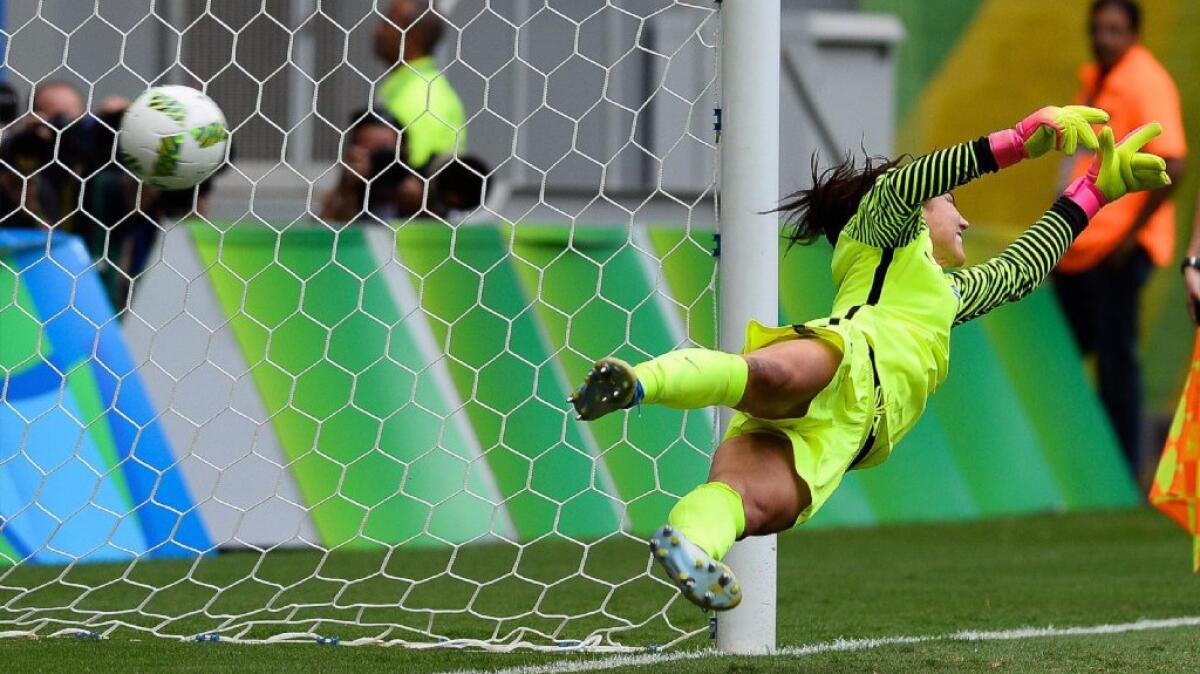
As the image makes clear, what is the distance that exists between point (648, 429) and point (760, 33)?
301 centimetres

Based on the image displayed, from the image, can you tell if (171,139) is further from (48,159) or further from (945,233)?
(945,233)

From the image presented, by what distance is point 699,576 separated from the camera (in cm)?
366

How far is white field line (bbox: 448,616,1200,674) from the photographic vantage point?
4543mm

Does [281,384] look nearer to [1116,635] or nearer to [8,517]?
[8,517]

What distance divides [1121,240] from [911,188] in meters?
5.46

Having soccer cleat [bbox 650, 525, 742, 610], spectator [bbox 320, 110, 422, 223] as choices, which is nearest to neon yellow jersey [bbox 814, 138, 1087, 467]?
soccer cleat [bbox 650, 525, 742, 610]

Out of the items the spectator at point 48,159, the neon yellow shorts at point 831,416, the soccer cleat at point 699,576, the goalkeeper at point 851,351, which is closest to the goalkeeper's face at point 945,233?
the goalkeeper at point 851,351

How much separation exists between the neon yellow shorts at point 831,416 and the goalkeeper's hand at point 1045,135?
0.50 metres

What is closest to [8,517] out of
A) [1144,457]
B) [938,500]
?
[938,500]

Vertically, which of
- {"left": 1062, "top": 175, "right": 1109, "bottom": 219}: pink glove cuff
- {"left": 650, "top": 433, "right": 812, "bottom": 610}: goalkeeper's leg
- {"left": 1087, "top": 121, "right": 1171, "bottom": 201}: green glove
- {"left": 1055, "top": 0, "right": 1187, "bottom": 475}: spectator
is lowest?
{"left": 1055, "top": 0, "right": 1187, "bottom": 475}: spectator

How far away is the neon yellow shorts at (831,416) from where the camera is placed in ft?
13.8

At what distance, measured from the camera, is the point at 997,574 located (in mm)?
6852

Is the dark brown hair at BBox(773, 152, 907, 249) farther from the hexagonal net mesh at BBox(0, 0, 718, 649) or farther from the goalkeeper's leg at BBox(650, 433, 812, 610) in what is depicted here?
the hexagonal net mesh at BBox(0, 0, 718, 649)

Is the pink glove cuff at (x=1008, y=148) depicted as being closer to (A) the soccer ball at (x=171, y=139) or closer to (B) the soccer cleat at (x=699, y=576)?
(B) the soccer cleat at (x=699, y=576)
